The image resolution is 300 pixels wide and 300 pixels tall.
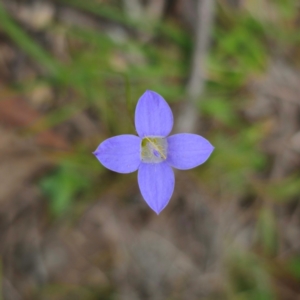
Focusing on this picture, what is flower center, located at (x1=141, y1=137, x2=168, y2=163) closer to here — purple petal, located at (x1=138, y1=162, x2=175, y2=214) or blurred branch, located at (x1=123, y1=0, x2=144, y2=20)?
purple petal, located at (x1=138, y1=162, x2=175, y2=214)

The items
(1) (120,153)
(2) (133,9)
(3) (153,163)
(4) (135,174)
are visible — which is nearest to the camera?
(1) (120,153)

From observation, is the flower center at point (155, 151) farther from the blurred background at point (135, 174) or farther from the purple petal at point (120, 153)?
the blurred background at point (135, 174)

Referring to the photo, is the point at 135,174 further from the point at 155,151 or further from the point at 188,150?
the point at 188,150

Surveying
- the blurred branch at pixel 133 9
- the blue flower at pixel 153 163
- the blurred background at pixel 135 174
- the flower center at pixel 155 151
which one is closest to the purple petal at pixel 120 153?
the blue flower at pixel 153 163

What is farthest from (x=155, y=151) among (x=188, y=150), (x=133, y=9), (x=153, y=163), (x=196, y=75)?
(x=133, y=9)

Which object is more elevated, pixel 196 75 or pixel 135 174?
pixel 196 75

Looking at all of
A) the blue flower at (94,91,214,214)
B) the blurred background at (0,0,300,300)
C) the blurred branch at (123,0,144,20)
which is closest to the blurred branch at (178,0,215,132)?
the blurred background at (0,0,300,300)

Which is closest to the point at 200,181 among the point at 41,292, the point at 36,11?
the point at 41,292
